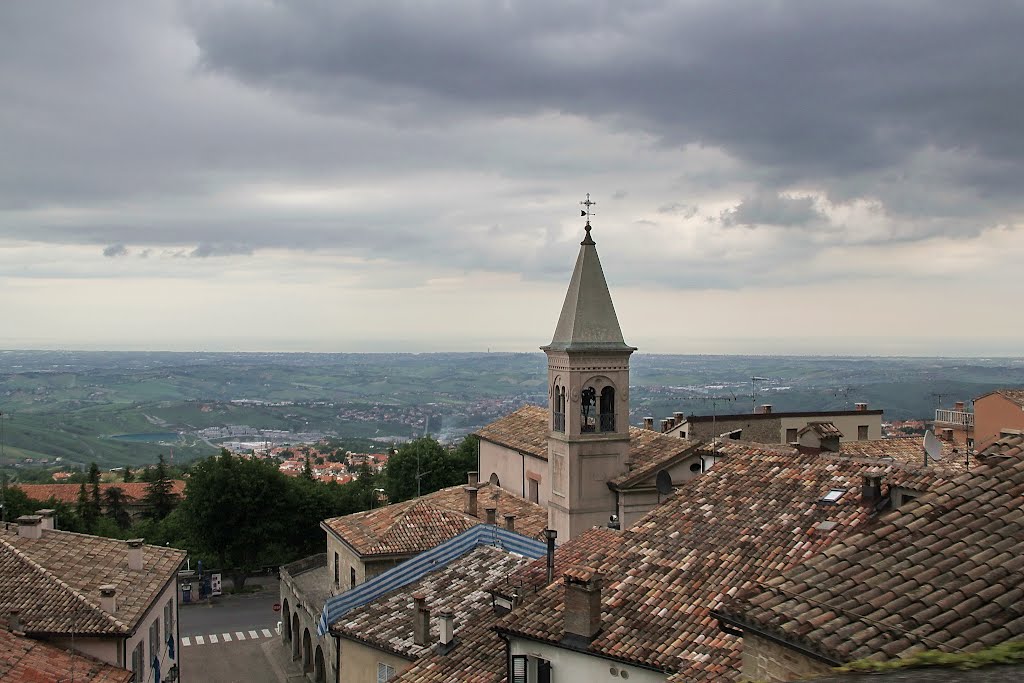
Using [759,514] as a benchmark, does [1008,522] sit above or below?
above

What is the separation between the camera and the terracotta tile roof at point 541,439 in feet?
115

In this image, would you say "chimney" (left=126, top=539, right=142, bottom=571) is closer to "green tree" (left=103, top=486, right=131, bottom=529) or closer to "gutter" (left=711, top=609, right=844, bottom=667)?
"gutter" (left=711, top=609, right=844, bottom=667)

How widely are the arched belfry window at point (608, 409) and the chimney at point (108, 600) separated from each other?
1848cm

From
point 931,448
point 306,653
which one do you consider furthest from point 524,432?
point 931,448

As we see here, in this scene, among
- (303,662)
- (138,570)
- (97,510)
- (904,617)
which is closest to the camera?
(904,617)

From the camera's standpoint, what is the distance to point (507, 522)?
34.1 metres

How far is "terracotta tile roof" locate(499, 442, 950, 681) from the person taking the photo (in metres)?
14.2

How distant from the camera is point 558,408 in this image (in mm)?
36594

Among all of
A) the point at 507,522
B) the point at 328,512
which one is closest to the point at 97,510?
the point at 328,512

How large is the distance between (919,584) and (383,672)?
62.4 ft

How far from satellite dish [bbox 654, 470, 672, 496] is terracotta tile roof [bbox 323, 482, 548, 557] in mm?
5906

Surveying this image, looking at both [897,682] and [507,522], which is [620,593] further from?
[507,522]

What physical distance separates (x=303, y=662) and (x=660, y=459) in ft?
60.0

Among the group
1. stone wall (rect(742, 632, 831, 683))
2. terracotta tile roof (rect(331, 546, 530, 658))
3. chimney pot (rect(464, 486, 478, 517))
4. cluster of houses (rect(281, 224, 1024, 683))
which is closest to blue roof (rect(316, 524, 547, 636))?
cluster of houses (rect(281, 224, 1024, 683))
